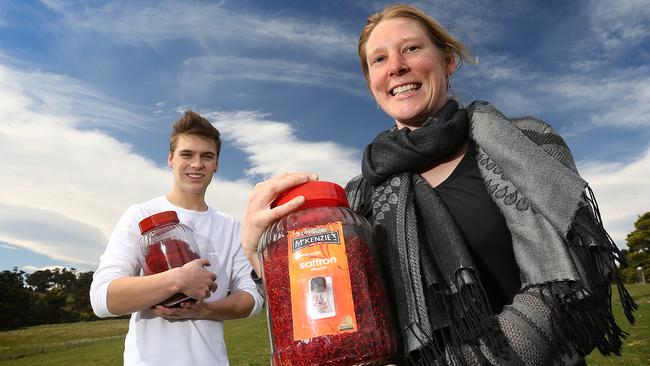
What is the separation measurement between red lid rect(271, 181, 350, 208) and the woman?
1.2 inches

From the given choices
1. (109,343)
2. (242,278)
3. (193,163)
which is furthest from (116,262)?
A: (109,343)

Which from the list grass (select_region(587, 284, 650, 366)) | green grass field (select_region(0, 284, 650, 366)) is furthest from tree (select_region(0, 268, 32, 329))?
grass (select_region(587, 284, 650, 366))

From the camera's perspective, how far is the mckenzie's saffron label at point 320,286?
1.51 m

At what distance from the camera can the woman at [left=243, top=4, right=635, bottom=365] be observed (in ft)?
5.51

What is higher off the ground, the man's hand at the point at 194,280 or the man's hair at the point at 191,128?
the man's hair at the point at 191,128

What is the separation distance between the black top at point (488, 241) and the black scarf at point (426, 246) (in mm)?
88

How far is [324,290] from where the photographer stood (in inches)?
59.9

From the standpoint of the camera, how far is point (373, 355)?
5.02 ft

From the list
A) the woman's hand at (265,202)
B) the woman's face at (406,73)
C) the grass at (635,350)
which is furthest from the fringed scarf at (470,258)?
the grass at (635,350)

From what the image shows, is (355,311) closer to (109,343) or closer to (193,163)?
(193,163)

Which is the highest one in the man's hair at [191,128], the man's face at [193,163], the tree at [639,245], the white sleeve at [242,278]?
the tree at [639,245]

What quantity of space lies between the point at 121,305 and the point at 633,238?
66654mm

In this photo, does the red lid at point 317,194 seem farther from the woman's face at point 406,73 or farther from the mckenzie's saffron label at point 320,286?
the woman's face at point 406,73

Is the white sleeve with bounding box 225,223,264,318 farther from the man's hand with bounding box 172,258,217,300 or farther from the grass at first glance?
the grass
